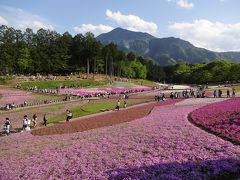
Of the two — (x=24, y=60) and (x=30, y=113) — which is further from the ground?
(x=24, y=60)

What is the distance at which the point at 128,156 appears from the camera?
876 inches

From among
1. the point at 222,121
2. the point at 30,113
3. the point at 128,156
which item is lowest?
the point at 30,113

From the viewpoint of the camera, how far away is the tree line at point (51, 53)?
126125 mm

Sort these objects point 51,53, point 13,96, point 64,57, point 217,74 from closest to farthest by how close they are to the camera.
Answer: point 13,96
point 51,53
point 64,57
point 217,74

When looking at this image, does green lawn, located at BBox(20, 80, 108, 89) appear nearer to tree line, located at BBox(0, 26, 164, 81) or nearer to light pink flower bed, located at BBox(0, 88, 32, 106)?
light pink flower bed, located at BBox(0, 88, 32, 106)

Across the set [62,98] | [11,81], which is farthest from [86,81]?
[62,98]

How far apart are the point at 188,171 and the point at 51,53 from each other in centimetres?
12423

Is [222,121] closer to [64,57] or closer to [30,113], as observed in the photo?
[30,113]

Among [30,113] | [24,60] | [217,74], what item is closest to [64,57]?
[24,60]

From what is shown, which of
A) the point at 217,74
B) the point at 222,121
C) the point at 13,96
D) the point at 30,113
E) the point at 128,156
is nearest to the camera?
the point at 128,156

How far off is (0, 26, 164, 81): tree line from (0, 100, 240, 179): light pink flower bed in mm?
96517

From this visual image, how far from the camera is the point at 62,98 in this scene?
7638 cm

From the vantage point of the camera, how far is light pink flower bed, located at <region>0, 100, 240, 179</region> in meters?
19.1

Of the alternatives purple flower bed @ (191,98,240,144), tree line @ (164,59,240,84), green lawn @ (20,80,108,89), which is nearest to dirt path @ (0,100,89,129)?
purple flower bed @ (191,98,240,144)
